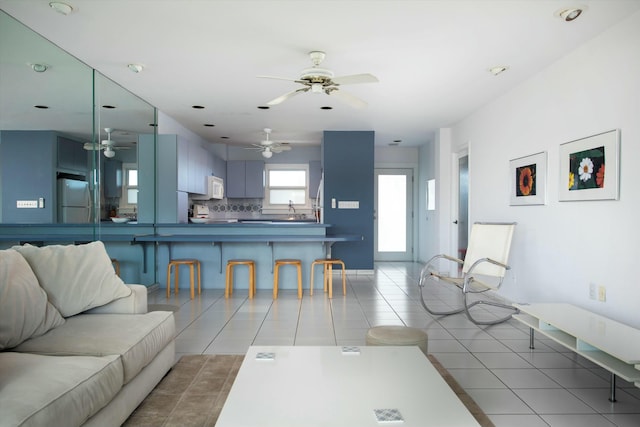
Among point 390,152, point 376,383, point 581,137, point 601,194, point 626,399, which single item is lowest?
point 626,399

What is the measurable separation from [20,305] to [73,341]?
→ 333 millimetres

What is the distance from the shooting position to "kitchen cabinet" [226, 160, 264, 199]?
8.71m

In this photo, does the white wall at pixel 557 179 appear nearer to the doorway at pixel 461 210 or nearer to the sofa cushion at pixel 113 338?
the doorway at pixel 461 210

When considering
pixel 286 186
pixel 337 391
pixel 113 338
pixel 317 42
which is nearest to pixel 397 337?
pixel 337 391

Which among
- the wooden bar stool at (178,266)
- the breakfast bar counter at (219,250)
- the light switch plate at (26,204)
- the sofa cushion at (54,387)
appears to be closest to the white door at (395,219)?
the breakfast bar counter at (219,250)

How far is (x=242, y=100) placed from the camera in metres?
5.22

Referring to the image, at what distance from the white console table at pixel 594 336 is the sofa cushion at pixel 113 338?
2420 millimetres

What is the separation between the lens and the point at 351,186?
7098mm

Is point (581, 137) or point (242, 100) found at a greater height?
point (242, 100)

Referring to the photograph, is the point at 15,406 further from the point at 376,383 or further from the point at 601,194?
the point at 601,194

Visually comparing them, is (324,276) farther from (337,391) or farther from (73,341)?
(337,391)

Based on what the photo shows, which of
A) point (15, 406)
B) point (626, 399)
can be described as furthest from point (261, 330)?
point (626, 399)

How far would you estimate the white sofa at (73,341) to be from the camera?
1498 mm

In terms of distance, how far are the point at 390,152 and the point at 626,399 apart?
6.85 metres
